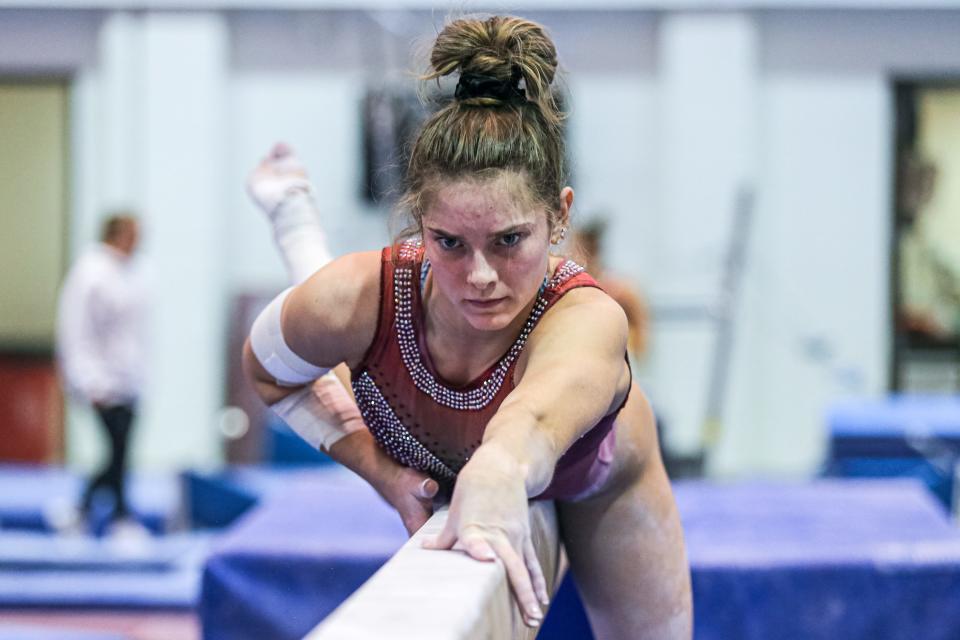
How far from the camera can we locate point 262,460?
7223 mm

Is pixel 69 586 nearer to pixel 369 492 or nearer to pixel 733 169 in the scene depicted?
pixel 369 492

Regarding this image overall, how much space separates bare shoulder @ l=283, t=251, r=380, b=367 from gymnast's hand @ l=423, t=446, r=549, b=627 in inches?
21.3

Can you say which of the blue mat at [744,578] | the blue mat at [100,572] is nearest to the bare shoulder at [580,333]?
the blue mat at [744,578]

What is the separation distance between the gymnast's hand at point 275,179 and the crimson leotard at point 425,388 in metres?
0.54

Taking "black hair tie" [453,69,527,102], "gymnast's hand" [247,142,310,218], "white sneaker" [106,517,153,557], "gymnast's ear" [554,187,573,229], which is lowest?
"white sneaker" [106,517,153,557]

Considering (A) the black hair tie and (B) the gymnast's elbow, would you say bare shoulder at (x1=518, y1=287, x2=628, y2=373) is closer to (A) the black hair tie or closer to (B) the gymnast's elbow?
→ (A) the black hair tie

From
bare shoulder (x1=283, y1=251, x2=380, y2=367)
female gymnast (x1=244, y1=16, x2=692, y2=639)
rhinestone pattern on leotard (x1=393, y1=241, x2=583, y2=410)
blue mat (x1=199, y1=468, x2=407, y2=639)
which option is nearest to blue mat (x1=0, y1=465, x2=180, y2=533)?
blue mat (x1=199, y1=468, x2=407, y2=639)

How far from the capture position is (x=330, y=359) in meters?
1.84

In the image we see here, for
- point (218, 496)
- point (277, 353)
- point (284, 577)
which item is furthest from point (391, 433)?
point (218, 496)

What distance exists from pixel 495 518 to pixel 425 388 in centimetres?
53

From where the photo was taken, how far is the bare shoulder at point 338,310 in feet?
5.75

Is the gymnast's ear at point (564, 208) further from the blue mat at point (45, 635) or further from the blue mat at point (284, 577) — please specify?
the blue mat at point (45, 635)

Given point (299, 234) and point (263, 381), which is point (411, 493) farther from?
point (299, 234)

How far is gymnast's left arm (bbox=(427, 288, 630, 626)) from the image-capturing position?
4.06ft
